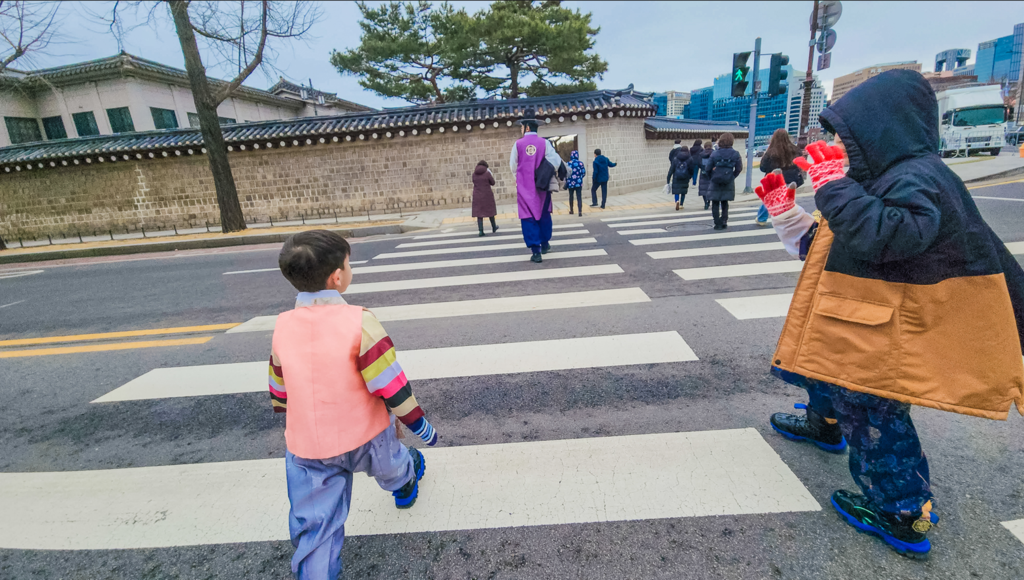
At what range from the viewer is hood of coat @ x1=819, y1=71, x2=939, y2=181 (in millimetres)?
1511

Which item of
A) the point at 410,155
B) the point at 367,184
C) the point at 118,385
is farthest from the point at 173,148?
the point at 118,385

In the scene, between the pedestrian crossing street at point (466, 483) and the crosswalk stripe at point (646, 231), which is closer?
the pedestrian crossing street at point (466, 483)

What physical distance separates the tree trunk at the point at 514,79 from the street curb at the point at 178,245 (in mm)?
13650

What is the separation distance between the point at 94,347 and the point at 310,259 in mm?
4462

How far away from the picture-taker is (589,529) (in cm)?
191

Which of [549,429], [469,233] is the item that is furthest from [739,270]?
[469,233]

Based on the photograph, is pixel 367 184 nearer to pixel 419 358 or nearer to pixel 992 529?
pixel 419 358

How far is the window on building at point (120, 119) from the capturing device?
19.7m

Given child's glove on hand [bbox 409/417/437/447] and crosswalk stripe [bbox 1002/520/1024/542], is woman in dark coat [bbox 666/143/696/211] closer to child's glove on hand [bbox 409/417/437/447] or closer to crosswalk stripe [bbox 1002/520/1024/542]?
crosswalk stripe [bbox 1002/520/1024/542]

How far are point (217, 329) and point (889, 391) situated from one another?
5.35 meters

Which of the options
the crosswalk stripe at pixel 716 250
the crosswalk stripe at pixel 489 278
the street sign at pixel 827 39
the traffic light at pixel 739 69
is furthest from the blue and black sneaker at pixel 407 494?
the street sign at pixel 827 39

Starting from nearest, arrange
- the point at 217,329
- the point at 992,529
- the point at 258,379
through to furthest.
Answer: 1. the point at 992,529
2. the point at 258,379
3. the point at 217,329

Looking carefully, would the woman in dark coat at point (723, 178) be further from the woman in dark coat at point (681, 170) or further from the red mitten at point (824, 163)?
the red mitten at point (824, 163)

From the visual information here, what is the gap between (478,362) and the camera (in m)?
3.54
